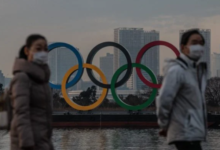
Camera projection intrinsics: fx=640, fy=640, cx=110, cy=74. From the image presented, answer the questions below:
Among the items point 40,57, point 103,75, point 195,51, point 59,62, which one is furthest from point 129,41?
point 40,57

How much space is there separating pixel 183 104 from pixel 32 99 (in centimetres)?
100

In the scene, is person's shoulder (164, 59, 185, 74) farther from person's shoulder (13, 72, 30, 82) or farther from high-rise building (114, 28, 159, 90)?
high-rise building (114, 28, 159, 90)

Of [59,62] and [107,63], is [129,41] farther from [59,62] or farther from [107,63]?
[59,62]

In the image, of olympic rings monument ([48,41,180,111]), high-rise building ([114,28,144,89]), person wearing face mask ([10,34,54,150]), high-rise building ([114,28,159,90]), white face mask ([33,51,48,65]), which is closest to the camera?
person wearing face mask ([10,34,54,150])

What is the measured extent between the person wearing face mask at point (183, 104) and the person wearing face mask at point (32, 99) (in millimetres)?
761

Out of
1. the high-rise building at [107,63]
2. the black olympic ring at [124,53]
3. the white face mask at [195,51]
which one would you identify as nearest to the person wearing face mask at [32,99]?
the white face mask at [195,51]

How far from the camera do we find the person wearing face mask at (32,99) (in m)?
4.09

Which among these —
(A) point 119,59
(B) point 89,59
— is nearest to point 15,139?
(B) point 89,59

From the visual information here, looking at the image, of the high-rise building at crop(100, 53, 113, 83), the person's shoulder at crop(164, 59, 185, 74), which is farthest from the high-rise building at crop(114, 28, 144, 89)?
the person's shoulder at crop(164, 59, 185, 74)

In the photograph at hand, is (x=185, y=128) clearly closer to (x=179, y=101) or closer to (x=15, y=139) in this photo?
(x=179, y=101)

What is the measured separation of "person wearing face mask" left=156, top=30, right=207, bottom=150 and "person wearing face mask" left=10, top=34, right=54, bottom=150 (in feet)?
2.50

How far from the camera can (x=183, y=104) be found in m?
4.25

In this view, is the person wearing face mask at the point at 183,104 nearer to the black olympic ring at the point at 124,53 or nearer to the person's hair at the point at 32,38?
the person's hair at the point at 32,38

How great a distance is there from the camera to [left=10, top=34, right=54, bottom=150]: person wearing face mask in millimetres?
4090
